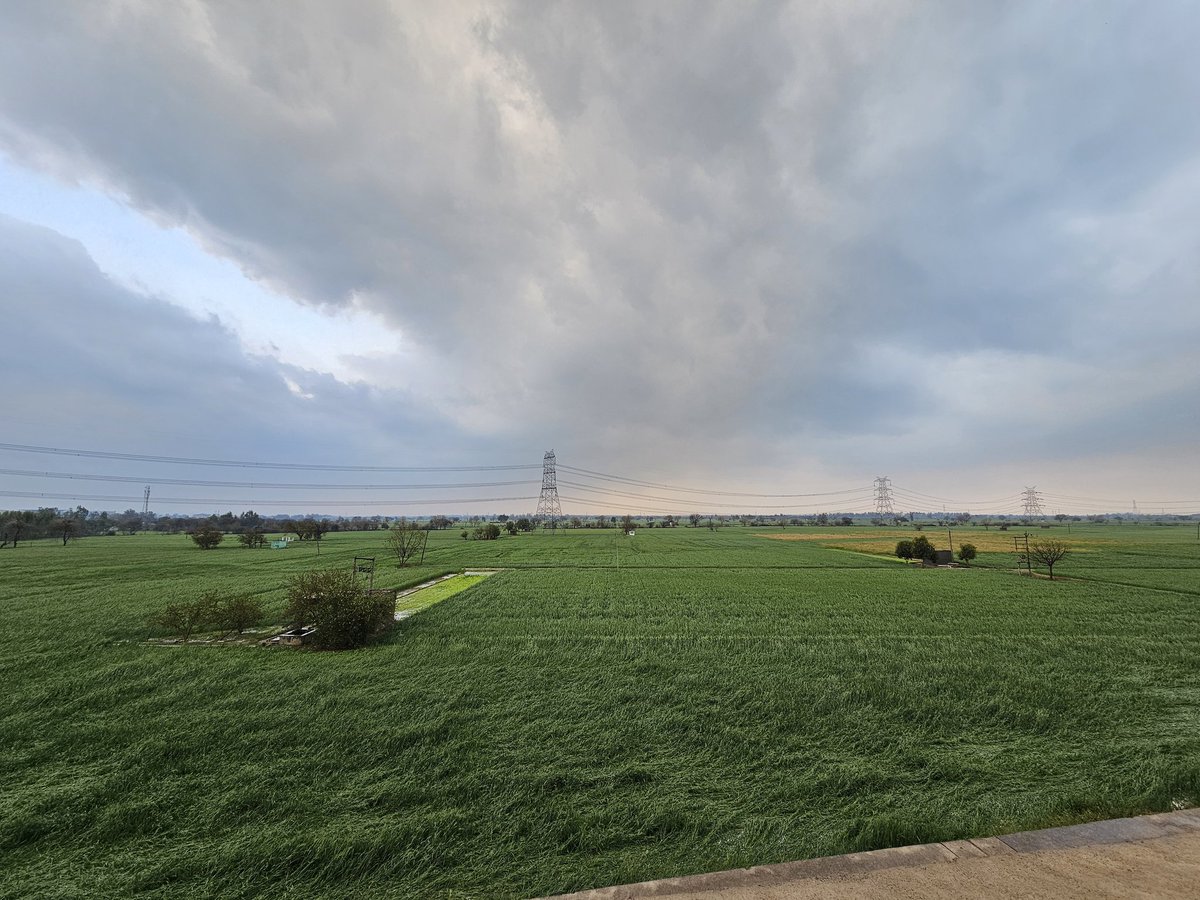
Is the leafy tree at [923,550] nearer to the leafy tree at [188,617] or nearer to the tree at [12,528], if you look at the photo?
the leafy tree at [188,617]

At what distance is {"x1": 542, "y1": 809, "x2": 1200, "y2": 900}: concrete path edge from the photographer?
143 inches

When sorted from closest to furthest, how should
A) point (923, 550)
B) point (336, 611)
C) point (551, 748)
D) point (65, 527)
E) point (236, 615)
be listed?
point (551, 748) → point (336, 611) → point (236, 615) → point (923, 550) → point (65, 527)

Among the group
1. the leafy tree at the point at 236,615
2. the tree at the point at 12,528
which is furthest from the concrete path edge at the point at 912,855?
the tree at the point at 12,528

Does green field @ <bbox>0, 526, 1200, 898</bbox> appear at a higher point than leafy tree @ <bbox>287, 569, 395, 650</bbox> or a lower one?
lower

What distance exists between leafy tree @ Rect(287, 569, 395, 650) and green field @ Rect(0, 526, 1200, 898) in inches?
27.2

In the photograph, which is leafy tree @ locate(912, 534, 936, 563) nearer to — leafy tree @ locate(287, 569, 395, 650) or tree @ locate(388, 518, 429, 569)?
Result: tree @ locate(388, 518, 429, 569)

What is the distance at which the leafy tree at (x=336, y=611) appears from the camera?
11562 mm

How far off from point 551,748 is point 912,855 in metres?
4.24

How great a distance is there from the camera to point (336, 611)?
1161cm

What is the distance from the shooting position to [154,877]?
4.14 metres

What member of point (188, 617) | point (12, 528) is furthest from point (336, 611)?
point (12, 528)

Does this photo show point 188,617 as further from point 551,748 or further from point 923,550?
point 923,550

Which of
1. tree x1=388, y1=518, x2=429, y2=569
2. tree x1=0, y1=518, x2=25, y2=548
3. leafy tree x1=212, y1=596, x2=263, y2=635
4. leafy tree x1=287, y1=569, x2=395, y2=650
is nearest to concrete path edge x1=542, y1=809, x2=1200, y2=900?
leafy tree x1=287, y1=569, x2=395, y2=650

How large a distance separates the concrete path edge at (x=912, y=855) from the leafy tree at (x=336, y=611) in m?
10.1
